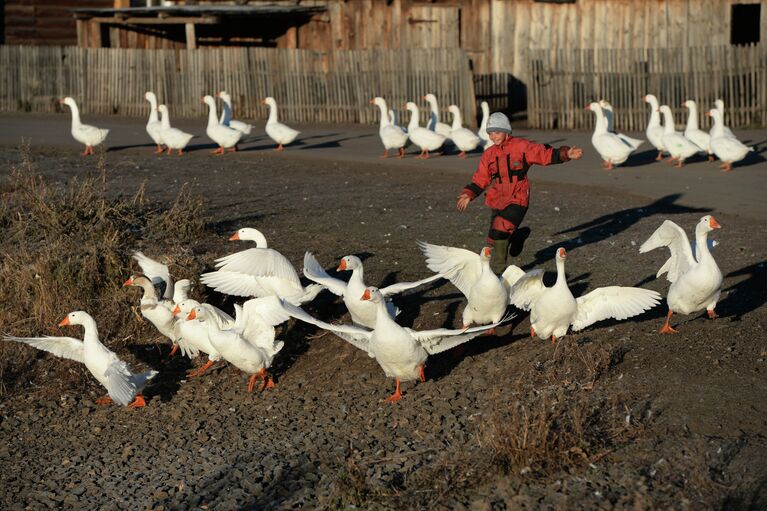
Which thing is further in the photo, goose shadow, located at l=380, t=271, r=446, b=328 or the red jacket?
goose shadow, located at l=380, t=271, r=446, b=328

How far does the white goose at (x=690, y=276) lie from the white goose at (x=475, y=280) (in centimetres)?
136

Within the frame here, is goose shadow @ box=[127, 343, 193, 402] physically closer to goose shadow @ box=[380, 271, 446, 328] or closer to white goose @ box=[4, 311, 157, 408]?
white goose @ box=[4, 311, 157, 408]

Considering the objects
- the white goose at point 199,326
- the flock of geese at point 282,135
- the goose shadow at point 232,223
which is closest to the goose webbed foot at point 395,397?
the white goose at point 199,326

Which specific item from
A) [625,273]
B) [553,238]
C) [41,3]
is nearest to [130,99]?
[41,3]

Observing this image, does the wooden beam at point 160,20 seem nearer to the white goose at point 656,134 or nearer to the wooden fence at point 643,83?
the wooden fence at point 643,83

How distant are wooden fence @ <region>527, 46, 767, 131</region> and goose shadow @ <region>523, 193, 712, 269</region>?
7720 mm

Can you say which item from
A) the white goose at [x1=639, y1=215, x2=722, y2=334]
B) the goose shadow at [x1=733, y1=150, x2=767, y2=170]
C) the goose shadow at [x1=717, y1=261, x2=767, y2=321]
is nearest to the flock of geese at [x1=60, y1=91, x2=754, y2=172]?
the goose shadow at [x1=733, y1=150, x2=767, y2=170]

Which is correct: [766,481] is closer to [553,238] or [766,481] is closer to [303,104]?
[553,238]

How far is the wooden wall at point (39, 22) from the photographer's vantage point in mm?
31047

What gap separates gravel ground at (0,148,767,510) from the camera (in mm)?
6621

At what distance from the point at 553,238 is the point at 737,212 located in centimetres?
278

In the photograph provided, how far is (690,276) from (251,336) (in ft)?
12.0

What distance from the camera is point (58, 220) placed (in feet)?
39.3

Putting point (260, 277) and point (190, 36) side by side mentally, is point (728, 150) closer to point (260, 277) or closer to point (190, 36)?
point (260, 277)
